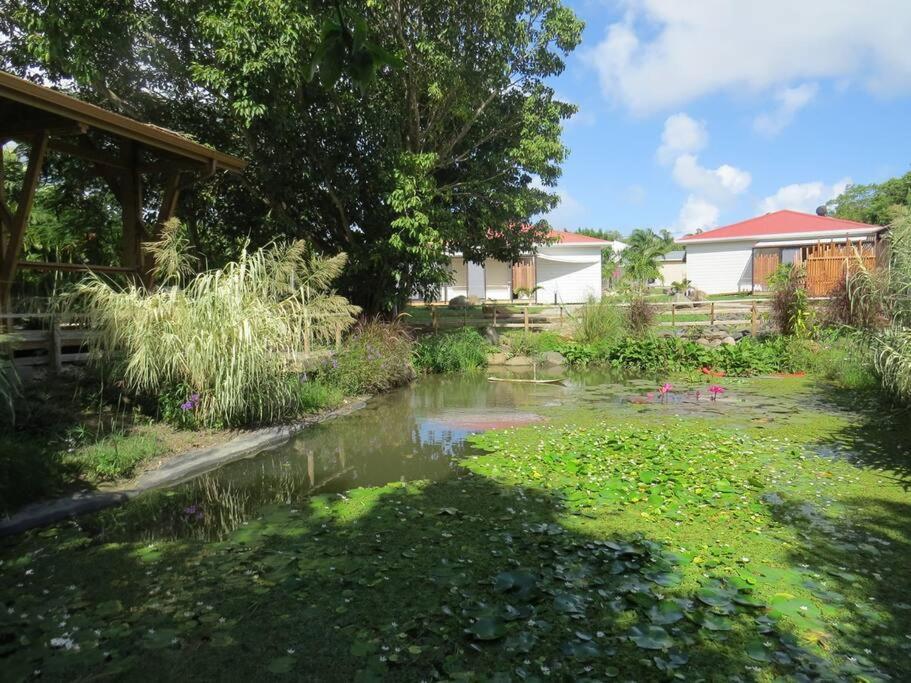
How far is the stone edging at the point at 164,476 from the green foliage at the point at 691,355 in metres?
8.52

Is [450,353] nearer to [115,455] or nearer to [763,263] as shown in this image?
[115,455]

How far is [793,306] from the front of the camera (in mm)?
14938

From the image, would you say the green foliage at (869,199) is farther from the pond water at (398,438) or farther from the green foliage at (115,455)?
the green foliage at (115,455)

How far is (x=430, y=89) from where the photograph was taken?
42.5 ft

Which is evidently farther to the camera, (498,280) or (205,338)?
(498,280)

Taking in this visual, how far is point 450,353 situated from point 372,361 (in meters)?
3.90

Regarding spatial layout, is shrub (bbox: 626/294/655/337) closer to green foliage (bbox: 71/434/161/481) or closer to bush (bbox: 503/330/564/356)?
bush (bbox: 503/330/564/356)

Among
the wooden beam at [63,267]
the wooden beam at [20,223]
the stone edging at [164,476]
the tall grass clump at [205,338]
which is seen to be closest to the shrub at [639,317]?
the stone edging at [164,476]

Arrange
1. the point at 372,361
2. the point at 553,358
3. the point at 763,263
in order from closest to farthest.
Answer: the point at 372,361 → the point at 553,358 → the point at 763,263

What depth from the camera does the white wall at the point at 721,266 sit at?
93.4ft

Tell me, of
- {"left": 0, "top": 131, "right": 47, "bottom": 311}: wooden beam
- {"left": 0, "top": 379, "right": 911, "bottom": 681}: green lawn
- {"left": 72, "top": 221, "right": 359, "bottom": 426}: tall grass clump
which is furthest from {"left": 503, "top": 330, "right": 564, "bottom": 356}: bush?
{"left": 0, "top": 131, "right": 47, "bottom": 311}: wooden beam

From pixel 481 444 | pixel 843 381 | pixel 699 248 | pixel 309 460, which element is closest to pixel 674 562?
pixel 481 444

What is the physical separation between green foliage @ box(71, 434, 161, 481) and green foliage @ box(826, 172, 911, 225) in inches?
1633

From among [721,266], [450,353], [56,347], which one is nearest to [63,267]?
[56,347]
